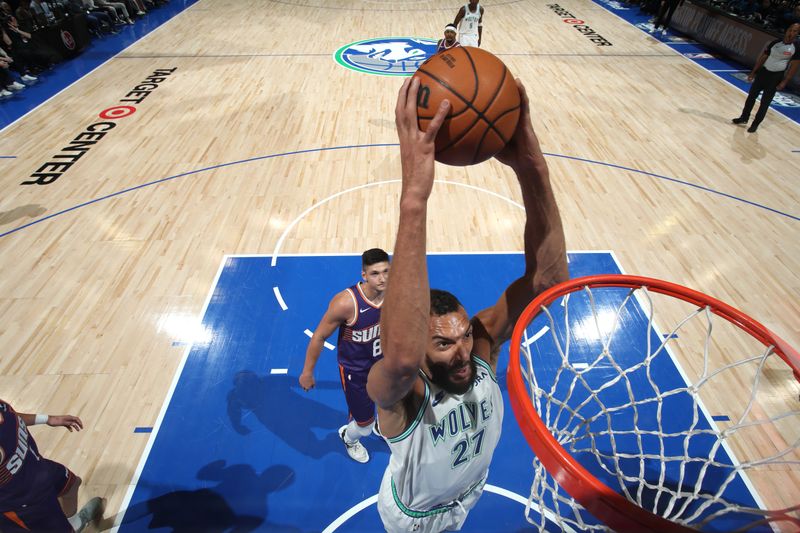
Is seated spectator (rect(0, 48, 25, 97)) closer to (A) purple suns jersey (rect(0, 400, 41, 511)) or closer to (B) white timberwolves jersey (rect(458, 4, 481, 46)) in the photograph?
(B) white timberwolves jersey (rect(458, 4, 481, 46))

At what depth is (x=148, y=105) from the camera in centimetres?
895

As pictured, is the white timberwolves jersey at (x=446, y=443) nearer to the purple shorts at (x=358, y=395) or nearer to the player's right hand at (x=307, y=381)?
the purple shorts at (x=358, y=395)

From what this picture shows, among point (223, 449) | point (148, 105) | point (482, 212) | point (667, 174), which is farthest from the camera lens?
point (148, 105)

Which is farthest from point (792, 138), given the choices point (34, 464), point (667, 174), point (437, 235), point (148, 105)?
point (148, 105)

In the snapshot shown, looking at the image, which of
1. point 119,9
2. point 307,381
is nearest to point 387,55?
point 119,9

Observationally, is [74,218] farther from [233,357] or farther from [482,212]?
[482,212]

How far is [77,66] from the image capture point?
35.3 feet

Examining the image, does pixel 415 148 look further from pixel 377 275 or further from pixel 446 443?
pixel 377 275

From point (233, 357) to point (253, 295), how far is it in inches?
32.5

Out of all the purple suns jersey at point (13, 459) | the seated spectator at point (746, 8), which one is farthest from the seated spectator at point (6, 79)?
the seated spectator at point (746, 8)

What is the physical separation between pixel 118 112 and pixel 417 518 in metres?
9.42

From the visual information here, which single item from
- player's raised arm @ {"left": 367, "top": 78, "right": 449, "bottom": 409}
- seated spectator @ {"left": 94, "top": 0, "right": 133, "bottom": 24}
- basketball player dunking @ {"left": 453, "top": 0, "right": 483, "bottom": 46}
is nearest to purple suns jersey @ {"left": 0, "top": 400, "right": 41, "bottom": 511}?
player's raised arm @ {"left": 367, "top": 78, "right": 449, "bottom": 409}

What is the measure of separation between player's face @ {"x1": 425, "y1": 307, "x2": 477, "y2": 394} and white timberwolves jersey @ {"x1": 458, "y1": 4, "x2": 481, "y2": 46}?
822 centimetres

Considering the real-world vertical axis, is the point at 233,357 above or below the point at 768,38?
below
